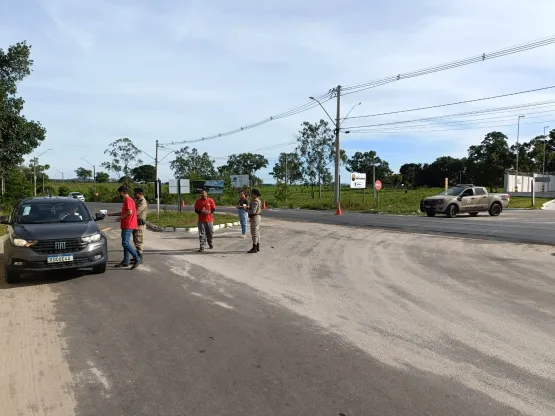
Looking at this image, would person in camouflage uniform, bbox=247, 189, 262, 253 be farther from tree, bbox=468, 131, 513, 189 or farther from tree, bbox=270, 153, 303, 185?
tree, bbox=468, 131, 513, 189

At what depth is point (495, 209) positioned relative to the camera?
86.5 feet

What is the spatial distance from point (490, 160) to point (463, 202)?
58759 millimetres

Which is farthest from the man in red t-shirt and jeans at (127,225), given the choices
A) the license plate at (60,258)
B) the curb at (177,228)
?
the curb at (177,228)

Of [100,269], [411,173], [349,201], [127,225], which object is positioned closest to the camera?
[100,269]

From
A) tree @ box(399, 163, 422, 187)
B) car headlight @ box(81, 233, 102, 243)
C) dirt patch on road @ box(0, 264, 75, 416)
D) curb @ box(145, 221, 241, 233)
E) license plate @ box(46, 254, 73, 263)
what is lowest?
curb @ box(145, 221, 241, 233)

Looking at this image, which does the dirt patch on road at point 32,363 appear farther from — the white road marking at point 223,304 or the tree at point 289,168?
the tree at point 289,168

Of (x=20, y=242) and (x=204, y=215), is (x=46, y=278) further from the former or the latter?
(x=204, y=215)

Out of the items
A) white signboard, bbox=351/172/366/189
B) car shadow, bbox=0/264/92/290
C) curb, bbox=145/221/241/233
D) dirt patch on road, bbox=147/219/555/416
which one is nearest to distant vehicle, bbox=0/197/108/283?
car shadow, bbox=0/264/92/290

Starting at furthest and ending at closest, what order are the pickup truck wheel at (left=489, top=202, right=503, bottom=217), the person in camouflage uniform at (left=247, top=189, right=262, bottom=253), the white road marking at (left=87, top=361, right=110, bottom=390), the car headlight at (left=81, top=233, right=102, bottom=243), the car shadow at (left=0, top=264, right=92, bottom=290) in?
the pickup truck wheel at (left=489, top=202, right=503, bottom=217) → the person in camouflage uniform at (left=247, top=189, right=262, bottom=253) → the car headlight at (left=81, top=233, right=102, bottom=243) → the car shadow at (left=0, top=264, right=92, bottom=290) → the white road marking at (left=87, top=361, right=110, bottom=390)

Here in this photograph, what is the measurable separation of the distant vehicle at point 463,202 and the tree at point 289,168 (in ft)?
132

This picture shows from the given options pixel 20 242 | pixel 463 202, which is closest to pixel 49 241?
pixel 20 242

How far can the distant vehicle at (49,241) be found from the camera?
7.67 metres

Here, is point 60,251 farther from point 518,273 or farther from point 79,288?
point 518,273

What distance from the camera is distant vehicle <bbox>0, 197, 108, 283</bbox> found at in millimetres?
7672
